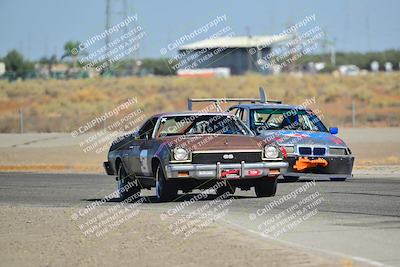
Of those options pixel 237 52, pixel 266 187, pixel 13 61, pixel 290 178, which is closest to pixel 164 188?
pixel 266 187

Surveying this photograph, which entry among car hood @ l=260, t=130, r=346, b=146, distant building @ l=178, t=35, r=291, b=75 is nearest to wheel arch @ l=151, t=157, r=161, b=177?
car hood @ l=260, t=130, r=346, b=146

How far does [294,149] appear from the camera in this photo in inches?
812

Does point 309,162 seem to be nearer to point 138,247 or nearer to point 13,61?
point 138,247

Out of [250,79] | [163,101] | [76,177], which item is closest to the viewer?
[76,177]

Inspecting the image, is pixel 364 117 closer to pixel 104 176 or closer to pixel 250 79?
pixel 104 176

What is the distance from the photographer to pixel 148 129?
59.8ft

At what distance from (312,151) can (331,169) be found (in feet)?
1.67

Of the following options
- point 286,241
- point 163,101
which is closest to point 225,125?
point 286,241

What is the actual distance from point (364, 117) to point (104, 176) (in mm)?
28576

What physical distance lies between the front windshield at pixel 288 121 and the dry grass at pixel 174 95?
25420 millimetres

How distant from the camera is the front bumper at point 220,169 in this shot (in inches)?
646

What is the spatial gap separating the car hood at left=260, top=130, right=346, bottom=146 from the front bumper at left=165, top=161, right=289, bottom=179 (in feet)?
12.7

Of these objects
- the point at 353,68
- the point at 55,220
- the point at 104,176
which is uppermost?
the point at 55,220

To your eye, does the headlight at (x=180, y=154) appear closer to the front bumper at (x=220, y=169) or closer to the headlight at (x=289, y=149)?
the front bumper at (x=220, y=169)
